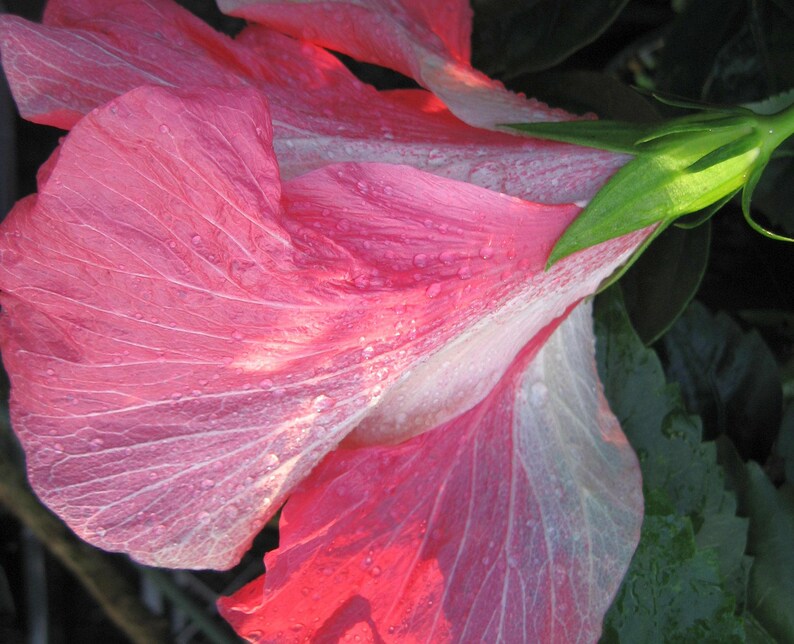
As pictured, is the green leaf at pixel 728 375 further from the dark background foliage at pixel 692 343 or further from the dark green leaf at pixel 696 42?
the dark green leaf at pixel 696 42

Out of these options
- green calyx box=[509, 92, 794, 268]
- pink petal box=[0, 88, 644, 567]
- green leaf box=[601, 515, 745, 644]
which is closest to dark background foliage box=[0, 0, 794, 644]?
green leaf box=[601, 515, 745, 644]

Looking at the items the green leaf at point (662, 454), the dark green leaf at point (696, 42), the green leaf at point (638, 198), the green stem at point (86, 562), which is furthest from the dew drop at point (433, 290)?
the green stem at point (86, 562)

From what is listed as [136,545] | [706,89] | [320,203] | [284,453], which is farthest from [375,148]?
[706,89]

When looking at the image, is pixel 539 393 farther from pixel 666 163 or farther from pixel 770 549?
pixel 770 549

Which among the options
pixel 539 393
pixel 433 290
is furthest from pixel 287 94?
pixel 539 393

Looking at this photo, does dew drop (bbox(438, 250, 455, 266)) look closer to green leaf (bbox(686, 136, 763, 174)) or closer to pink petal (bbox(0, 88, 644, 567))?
pink petal (bbox(0, 88, 644, 567))

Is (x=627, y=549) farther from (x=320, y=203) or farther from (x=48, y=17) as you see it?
(x=48, y=17)

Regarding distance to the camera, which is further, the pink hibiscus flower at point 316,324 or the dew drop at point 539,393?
the dew drop at point 539,393
